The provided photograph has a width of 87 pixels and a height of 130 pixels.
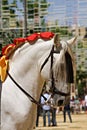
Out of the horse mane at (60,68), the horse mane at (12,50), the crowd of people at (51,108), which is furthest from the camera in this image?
the horse mane at (12,50)

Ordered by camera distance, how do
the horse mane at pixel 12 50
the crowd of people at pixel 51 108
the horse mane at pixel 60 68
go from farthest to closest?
the horse mane at pixel 12 50
the crowd of people at pixel 51 108
the horse mane at pixel 60 68

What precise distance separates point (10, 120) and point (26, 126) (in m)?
0.22

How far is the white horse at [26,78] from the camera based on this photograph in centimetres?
567

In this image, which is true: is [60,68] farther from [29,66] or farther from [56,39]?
[29,66]

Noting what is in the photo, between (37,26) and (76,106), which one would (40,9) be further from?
(76,106)

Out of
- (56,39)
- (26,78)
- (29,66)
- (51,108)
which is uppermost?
(56,39)

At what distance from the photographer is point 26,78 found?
5914mm

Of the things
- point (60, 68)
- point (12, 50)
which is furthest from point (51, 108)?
point (60, 68)

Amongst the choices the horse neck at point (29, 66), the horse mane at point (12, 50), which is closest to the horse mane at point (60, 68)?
the horse neck at point (29, 66)

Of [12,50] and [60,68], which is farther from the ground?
[12,50]

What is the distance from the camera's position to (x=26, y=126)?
5699 mm

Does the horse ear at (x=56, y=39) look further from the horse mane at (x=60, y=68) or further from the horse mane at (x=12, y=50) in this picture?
the horse mane at (x=12, y=50)

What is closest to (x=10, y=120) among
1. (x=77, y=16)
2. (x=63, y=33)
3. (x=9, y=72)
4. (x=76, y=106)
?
(x=9, y=72)

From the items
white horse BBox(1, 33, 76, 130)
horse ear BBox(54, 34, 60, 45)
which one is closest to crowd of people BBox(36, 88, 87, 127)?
white horse BBox(1, 33, 76, 130)
